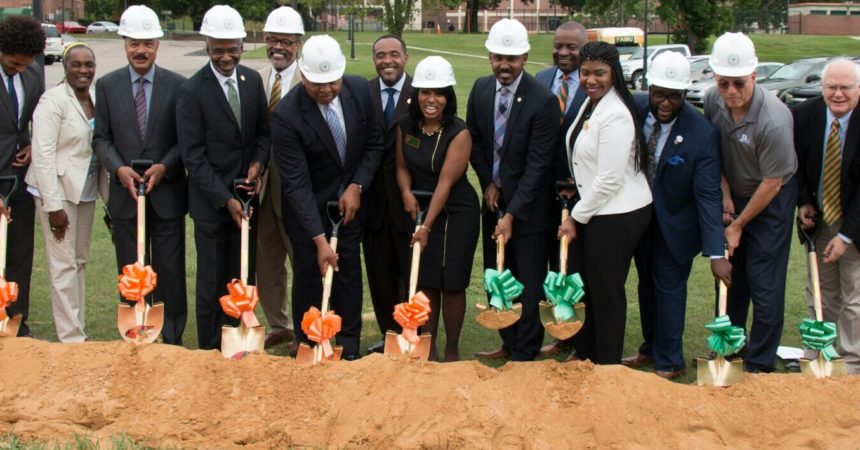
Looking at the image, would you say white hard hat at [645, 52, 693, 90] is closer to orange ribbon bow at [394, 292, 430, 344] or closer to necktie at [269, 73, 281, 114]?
orange ribbon bow at [394, 292, 430, 344]

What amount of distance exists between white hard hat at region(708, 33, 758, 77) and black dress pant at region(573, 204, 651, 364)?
98 centimetres

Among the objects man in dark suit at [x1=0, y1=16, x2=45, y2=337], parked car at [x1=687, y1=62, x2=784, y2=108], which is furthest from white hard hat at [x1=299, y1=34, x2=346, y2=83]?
parked car at [x1=687, y1=62, x2=784, y2=108]

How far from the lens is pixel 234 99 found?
22.2ft

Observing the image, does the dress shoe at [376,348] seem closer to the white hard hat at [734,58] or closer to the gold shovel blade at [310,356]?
the gold shovel blade at [310,356]

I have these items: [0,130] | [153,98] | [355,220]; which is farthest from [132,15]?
[355,220]

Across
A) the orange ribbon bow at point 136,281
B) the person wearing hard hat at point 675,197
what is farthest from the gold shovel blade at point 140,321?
the person wearing hard hat at point 675,197

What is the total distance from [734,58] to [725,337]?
1719mm

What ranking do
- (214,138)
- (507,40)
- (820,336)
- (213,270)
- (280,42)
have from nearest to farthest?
(820,336), (507,40), (214,138), (213,270), (280,42)

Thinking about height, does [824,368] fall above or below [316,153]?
below

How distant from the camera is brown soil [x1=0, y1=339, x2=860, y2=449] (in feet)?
17.0

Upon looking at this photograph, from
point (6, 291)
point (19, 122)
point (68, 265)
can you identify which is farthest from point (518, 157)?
point (19, 122)

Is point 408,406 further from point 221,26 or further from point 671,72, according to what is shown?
point 221,26

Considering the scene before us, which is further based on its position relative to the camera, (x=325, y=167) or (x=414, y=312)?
(x=325, y=167)

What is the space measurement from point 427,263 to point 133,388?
2.09 m
